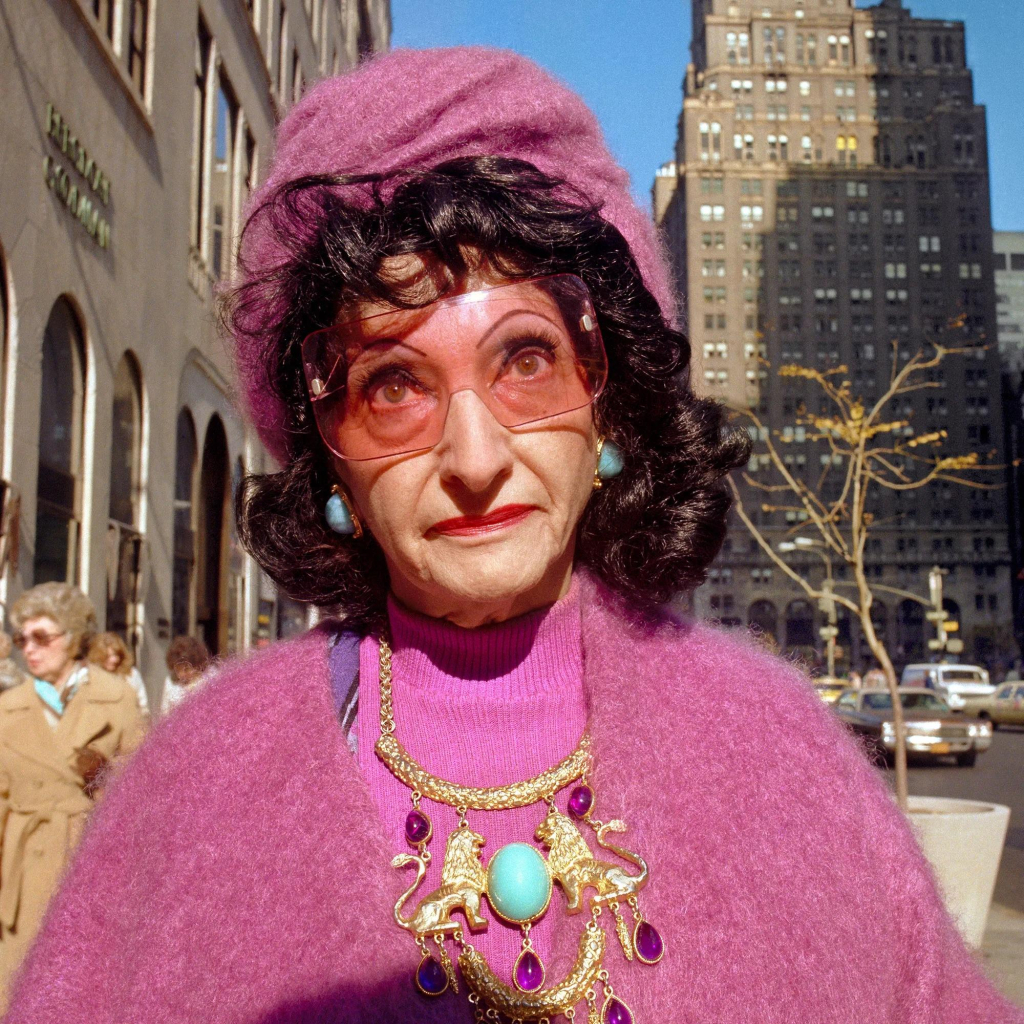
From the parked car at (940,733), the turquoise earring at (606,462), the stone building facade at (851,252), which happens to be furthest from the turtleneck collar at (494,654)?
the stone building facade at (851,252)

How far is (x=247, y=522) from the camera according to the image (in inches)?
84.4

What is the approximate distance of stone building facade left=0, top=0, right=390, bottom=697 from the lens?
909 cm

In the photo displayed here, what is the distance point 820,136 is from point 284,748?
107 meters

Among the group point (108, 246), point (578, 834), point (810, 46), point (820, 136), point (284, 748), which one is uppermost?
point (810, 46)

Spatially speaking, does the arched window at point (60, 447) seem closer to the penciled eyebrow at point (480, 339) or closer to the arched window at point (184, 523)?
the arched window at point (184, 523)

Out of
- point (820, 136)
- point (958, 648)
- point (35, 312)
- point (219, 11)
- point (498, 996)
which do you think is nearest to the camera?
point (498, 996)

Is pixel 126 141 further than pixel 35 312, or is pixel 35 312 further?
pixel 126 141

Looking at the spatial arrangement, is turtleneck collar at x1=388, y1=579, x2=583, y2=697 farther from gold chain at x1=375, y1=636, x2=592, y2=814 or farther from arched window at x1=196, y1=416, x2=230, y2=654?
arched window at x1=196, y1=416, x2=230, y2=654

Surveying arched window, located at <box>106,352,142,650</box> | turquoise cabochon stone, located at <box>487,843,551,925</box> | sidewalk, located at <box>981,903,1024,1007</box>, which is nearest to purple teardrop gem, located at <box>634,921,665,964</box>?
turquoise cabochon stone, located at <box>487,843,551,925</box>

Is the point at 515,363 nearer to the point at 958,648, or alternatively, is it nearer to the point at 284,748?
the point at 284,748

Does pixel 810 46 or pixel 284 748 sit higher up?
pixel 810 46

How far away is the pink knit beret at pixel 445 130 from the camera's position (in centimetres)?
177

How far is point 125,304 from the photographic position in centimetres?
1209

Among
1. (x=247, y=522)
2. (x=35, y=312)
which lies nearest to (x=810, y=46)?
(x=35, y=312)
